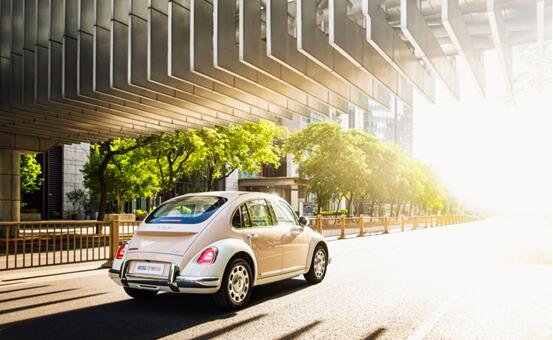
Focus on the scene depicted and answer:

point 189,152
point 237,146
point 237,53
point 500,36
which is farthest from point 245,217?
point 237,146

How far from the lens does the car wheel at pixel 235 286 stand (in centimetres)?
711

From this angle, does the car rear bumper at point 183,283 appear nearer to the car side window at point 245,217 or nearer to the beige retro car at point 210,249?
the beige retro car at point 210,249

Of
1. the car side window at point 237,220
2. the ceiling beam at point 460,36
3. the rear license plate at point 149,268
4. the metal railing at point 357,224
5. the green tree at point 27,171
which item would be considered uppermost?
the ceiling beam at point 460,36

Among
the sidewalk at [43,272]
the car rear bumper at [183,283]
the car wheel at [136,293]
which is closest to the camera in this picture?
the car rear bumper at [183,283]

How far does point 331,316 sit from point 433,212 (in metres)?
120

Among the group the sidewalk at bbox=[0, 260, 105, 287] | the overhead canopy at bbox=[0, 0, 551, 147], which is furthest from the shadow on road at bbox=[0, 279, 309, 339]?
the overhead canopy at bbox=[0, 0, 551, 147]

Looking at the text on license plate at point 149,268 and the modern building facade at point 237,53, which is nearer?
the text on license plate at point 149,268

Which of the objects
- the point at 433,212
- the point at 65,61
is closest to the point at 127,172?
the point at 65,61

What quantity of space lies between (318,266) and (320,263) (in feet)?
0.34

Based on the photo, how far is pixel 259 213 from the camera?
325 inches

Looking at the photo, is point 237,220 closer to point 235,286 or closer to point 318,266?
point 235,286

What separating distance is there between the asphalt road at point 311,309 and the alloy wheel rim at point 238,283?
229 mm

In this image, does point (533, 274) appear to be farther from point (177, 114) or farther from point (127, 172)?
point (127, 172)

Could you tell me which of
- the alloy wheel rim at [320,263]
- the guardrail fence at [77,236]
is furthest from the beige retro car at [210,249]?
the guardrail fence at [77,236]
